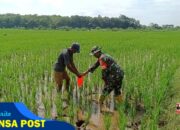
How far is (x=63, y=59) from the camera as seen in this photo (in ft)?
24.0

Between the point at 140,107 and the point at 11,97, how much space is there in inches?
80.8

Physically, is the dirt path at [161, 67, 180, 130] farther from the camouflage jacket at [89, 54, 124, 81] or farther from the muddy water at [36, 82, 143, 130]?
the camouflage jacket at [89, 54, 124, 81]

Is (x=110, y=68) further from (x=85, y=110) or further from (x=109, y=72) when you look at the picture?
(x=85, y=110)

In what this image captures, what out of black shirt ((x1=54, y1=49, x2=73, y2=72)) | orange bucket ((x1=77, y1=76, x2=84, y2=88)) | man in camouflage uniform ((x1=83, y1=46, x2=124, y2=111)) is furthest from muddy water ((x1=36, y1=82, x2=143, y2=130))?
black shirt ((x1=54, y1=49, x2=73, y2=72))

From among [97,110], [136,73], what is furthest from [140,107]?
[136,73]

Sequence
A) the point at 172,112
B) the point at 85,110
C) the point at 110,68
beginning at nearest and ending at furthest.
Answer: the point at 172,112 < the point at 85,110 < the point at 110,68

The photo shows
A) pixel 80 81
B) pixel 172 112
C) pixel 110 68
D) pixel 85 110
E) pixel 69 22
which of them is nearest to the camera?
pixel 172 112

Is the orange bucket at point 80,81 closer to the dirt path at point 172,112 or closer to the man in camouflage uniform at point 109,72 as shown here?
the man in camouflage uniform at point 109,72

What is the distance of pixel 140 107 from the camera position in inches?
259

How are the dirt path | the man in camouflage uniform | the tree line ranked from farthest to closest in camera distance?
the tree line
the man in camouflage uniform
the dirt path

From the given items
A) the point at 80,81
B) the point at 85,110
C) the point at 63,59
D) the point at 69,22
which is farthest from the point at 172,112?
the point at 69,22

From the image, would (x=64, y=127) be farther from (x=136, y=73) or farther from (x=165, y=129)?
(x=136, y=73)

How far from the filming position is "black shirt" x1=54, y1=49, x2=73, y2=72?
7.09 meters

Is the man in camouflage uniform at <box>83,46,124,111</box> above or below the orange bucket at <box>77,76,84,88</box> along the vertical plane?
above
